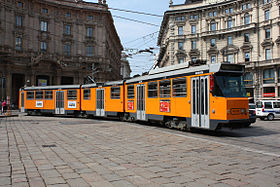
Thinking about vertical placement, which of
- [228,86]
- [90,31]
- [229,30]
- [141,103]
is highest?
[90,31]

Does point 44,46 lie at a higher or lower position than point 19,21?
lower

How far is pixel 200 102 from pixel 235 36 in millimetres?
38059

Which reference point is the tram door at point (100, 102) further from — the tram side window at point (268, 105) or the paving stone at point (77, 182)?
the paving stone at point (77, 182)

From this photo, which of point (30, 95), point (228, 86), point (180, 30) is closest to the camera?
point (228, 86)

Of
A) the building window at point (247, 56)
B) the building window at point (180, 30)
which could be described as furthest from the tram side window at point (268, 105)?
the building window at point (180, 30)

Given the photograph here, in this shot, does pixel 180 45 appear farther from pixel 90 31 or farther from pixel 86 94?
pixel 86 94

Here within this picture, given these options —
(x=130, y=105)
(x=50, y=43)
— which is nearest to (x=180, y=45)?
(x=50, y=43)

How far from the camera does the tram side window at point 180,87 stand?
37.1 feet

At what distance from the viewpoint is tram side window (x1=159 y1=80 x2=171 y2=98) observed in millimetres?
12384

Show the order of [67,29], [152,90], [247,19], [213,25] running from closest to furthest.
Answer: [152,90]
[247,19]
[67,29]
[213,25]

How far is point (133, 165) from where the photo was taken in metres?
5.45

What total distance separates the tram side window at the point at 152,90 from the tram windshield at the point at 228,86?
4.31 metres

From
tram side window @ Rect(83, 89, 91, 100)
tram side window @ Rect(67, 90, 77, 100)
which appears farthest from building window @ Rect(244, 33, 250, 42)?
tram side window @ Rect(67, 90, 77, 100)

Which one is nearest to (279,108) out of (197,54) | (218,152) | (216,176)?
(218,152)
